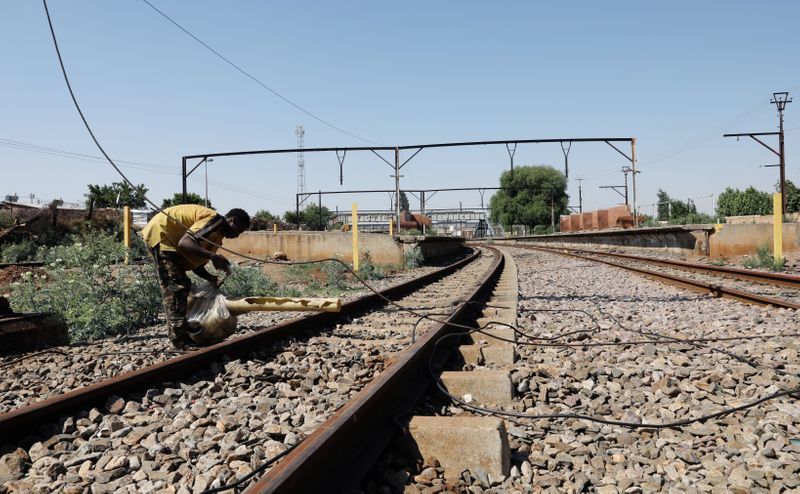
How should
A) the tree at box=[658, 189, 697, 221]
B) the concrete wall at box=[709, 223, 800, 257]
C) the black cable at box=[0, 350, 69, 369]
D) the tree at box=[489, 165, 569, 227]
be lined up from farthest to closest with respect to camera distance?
the tree at box=[489, 165, 569, 227] < the tree at box=[658, 189, 697, 221] < the concrete wall at box=[709, 223, 800, 257] < the black cable at box=[0, 350, 69, 369]

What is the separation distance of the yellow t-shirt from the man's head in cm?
6

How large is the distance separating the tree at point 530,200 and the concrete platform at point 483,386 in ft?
293

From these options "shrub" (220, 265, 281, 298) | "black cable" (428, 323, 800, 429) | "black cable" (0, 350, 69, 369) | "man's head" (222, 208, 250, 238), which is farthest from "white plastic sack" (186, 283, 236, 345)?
"shrub" (220, 265, 281, 298)

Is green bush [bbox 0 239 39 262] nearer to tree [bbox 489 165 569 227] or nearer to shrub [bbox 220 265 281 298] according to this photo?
shrub [bbox 220 265 281 298]

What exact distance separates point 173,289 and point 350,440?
3279mm

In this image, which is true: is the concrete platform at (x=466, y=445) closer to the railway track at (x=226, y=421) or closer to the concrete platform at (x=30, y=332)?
the railway track at (x=226, y=421)

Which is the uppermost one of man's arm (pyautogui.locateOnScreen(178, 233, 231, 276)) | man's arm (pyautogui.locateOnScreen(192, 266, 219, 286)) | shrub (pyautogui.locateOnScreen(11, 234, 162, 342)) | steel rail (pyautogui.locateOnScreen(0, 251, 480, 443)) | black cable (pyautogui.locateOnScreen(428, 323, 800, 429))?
man's arm (pyautogui.locateOnScreen(178, 233, 231, 276))

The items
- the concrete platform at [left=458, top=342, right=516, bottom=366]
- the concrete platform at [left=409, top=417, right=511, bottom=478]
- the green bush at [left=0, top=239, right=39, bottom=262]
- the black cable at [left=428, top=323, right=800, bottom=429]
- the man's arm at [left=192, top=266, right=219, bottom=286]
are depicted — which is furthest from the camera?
the green bush at [left=0, top=239, right=39, bottom=262]

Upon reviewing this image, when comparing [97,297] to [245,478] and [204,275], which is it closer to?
[204,275]

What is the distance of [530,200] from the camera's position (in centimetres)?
9512

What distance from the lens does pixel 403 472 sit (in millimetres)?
2428

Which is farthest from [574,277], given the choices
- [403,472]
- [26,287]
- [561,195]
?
[561,195]

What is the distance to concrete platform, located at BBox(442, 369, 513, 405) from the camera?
335 centimetres

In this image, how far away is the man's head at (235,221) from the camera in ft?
16.8
